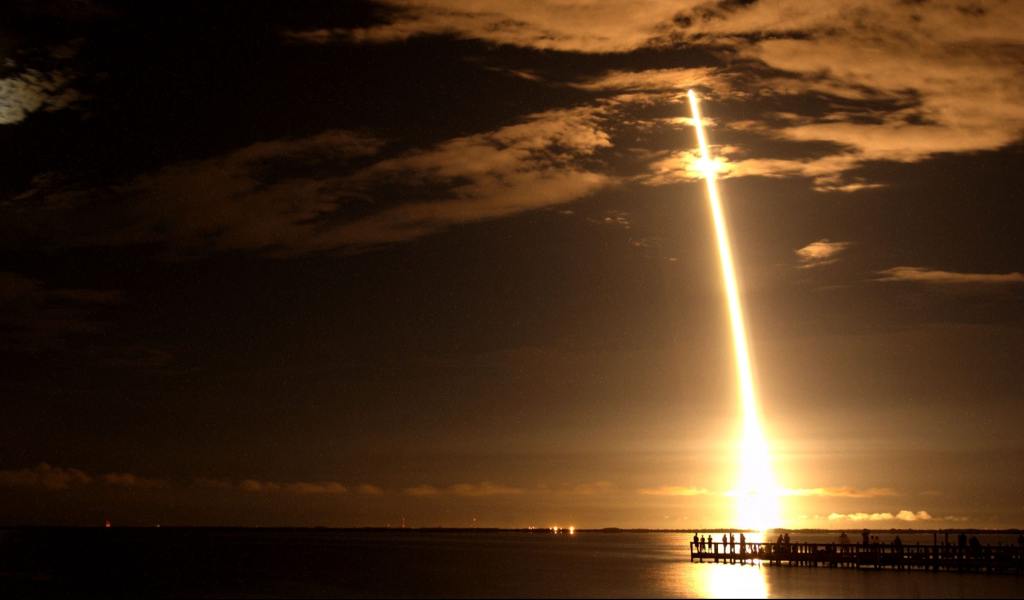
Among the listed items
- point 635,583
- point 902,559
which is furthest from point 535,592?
point 902,559

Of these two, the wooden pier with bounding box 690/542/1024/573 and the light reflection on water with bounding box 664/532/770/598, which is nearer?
the light reflection on water with bounding box 664/532/770/598

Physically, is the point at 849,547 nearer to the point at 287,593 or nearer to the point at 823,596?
the point at 823,596

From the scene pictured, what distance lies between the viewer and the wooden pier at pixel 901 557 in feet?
224

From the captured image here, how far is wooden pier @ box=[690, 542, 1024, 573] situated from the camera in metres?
68.4

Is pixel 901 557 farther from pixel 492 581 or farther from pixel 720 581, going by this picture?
pixel 492 581

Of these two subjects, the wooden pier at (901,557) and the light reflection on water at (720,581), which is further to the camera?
the wooden pier at (901,557)

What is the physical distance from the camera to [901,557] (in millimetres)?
74688

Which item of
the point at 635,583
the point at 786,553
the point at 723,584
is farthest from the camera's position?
the point at 786,553

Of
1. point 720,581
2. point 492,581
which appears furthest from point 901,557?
point 492,581

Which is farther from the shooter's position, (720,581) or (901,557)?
(720,581)

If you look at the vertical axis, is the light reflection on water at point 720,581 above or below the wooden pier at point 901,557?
below

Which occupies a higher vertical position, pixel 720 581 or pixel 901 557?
pixel 901 557

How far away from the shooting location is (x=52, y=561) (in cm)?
12650

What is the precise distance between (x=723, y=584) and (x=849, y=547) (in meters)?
15.4
